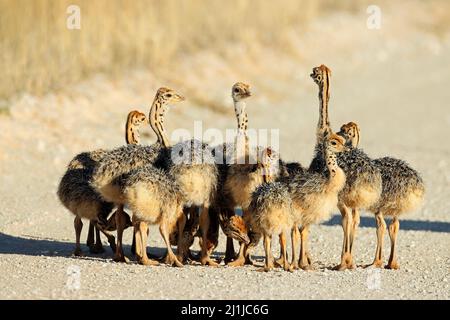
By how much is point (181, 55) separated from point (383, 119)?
3.86 meters

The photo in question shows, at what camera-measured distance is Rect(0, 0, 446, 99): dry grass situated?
1705cm

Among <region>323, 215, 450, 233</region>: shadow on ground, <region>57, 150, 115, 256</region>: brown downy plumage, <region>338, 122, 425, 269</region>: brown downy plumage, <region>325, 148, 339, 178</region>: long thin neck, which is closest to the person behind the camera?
<region>325, 148, 339, 178</region>: long thin neck

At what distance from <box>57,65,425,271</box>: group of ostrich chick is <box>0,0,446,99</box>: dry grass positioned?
6338 mm

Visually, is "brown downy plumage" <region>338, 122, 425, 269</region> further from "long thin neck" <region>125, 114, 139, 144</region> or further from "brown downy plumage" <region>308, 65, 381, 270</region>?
"long thin neck" <region>125, 114, 139, 144</region>

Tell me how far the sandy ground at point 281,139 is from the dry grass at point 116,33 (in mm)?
328

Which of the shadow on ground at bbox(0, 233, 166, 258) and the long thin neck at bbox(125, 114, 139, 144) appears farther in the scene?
the long thin neck at bbox(125, 114, 139, 144)

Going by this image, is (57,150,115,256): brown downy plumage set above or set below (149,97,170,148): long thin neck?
below

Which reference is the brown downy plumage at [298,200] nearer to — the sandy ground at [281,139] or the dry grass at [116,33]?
the sandy ground at [281,139]

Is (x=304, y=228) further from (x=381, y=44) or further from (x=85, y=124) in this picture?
(x=381, y=44)

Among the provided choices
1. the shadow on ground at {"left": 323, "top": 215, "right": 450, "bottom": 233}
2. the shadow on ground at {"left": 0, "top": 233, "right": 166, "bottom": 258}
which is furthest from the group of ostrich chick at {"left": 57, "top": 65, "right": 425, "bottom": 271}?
the shadow on ground at {"left": 323, "top": 215, "right": 450, "bottom": 233}

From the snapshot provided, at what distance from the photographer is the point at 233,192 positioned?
10375 mm

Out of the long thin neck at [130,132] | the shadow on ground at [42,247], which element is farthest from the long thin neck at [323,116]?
the shadow on ground at [42,247]

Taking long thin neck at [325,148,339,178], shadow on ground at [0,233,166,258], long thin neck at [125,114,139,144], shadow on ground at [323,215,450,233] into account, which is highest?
long thin neck at [125,114,139,144]

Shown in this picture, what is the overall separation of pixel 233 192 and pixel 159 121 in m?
1.02
